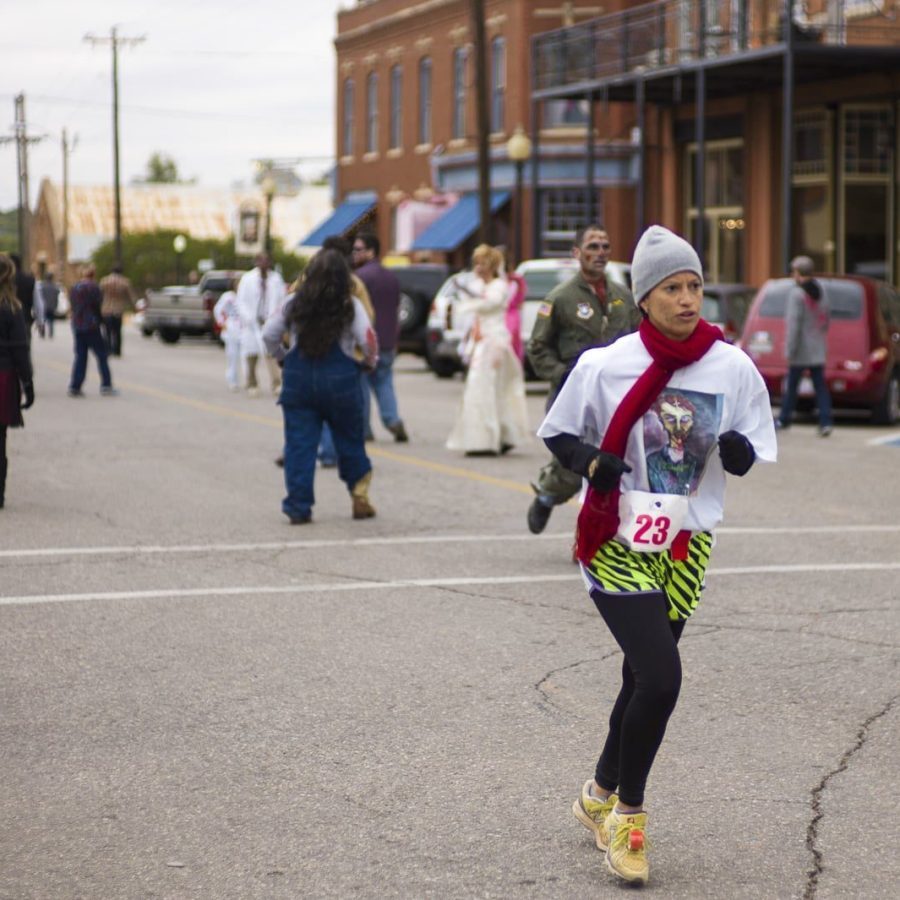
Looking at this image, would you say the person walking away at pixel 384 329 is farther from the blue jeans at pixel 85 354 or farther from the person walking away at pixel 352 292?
the blue jeans at pixel 85 354

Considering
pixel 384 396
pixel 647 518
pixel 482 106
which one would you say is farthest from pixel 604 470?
pixel 482 106

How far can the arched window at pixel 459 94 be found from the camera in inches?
1767

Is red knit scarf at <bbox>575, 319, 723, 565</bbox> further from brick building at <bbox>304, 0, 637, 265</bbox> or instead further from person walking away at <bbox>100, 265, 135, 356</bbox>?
brick building at <bbox>304, 0, 637, 265</bbox>

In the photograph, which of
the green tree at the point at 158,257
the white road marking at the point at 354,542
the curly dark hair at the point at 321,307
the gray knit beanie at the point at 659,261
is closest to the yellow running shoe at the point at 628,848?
the gray knit beanie at the point at 659,261

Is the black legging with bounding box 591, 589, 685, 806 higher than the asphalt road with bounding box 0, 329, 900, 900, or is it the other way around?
the black legging with bounding box 591, 589, 685, 806

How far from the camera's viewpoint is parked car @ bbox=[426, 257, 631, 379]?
24766 mm

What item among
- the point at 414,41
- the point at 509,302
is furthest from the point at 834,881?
the point at 414,41

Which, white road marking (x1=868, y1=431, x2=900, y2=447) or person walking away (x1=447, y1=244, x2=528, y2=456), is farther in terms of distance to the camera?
white road marking (x1=868, y1=431, x2=900, y2=447)

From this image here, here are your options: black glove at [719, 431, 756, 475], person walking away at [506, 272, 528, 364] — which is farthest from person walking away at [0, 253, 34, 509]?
black glove at [719, 431, 756, 475]

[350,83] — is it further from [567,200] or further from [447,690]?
[447,690]

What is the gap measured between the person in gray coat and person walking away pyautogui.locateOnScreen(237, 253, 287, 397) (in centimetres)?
781

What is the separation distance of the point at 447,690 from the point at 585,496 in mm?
2251

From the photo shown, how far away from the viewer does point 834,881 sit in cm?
461

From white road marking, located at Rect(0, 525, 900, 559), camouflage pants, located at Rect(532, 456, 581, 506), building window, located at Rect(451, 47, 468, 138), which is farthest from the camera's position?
building window, located at Rect(451, 47, 468, 138)
